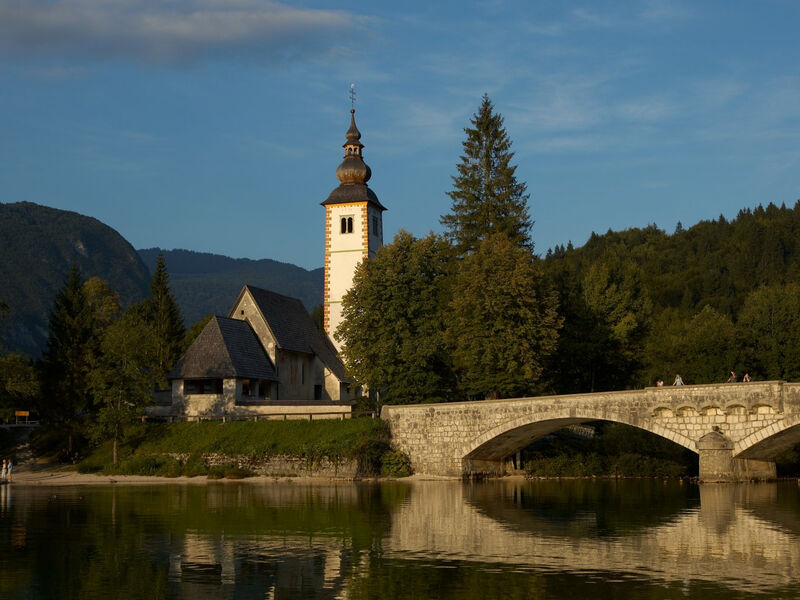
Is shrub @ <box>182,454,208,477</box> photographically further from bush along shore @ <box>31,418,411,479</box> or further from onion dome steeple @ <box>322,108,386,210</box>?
onion dome steeple @ <box>322,108,386,210</box>

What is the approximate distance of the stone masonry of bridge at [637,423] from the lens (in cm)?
4100

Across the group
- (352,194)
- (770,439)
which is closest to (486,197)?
(352,194)

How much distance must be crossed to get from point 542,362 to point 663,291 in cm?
6791

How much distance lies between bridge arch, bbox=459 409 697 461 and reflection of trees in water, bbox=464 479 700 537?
1834 mm

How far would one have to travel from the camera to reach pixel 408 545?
2481cm

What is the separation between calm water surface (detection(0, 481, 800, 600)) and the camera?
62.2 ft

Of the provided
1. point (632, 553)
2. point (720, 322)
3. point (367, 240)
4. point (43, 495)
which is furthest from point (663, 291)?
point (632, 553)

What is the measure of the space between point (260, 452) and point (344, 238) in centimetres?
2002

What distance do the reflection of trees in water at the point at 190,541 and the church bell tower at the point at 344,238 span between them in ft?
83.7

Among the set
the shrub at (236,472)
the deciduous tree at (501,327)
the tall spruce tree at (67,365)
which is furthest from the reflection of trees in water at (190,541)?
the tall spruce tree at (67,365)

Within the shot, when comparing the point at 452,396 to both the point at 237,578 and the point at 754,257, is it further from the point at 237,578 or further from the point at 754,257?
the point at 754,257

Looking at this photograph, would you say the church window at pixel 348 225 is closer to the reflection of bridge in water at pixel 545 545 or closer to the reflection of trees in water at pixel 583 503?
the reflection of trees in water at pixel 583 503

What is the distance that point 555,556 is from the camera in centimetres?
2258

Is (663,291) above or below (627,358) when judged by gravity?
above
